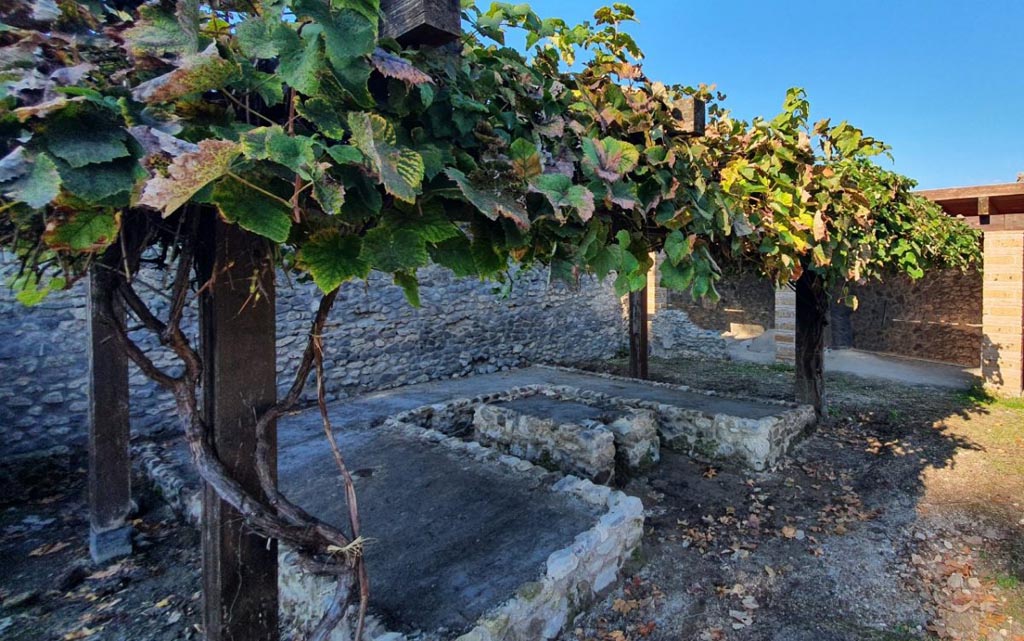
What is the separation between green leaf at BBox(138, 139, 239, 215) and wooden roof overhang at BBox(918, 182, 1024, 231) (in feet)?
35.1

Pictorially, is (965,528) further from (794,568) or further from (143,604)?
(143,604)

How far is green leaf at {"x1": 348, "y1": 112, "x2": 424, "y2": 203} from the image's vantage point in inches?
40.2

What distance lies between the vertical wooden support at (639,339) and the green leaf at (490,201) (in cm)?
766

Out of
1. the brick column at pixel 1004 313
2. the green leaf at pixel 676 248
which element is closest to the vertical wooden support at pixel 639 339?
the brick column at pixel 1004 313

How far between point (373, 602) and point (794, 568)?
113 inches

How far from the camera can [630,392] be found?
278 inches

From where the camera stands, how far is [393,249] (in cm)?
123

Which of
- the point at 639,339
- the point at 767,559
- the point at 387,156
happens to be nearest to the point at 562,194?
the point at 387,156

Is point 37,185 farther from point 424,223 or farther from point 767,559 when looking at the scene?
point 767,559

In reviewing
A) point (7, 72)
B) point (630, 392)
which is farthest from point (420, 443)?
point (7, 72)

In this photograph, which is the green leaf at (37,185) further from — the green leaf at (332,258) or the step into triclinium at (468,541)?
the step into triclinium at (468,541)

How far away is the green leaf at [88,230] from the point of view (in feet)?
3.19

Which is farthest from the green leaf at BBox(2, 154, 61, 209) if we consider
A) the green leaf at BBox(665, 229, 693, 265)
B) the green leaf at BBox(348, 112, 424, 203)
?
the green leaf at BBox(665, 229, 693, 265)

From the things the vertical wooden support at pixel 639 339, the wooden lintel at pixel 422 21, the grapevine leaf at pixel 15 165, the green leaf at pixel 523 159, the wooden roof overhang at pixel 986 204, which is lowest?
the vertical wooden support at pixel 639 339
